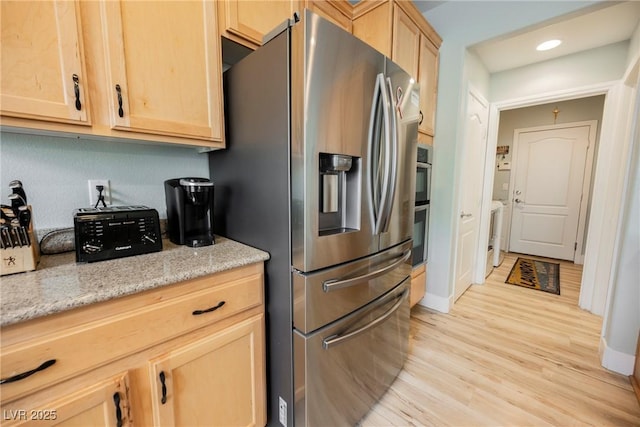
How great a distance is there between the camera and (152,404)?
0.85 metres

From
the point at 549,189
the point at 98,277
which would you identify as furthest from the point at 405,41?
the point at 549,189

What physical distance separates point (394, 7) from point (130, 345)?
212 cm

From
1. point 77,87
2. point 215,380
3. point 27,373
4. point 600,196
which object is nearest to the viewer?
point 27,373

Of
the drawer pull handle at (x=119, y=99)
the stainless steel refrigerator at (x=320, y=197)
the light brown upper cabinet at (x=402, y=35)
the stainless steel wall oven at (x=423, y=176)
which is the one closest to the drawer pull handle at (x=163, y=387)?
the stainless steel refrigerator at (x=320, y=197)

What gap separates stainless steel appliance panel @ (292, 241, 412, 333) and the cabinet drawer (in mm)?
246

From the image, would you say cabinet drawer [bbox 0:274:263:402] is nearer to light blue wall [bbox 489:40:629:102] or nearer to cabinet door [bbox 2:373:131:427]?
cabinet door [bbox 2:373:131:427]

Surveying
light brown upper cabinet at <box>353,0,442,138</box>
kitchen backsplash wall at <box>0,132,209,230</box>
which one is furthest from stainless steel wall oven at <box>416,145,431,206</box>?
kitchen backsplash wall at <box>0,132,209,230</box>

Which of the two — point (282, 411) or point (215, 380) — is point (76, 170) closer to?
point (215, 380)

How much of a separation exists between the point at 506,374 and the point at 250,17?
8.39 feet

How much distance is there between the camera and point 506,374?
1.66 metres

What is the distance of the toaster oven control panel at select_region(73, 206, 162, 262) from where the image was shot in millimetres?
947

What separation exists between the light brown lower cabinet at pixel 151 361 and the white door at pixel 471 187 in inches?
84.0

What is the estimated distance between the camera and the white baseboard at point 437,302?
2.39m

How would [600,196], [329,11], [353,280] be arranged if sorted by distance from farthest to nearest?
[600,196]
[329,11]
[353,280]
